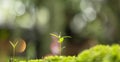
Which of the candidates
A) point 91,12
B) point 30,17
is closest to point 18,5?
point 30,17

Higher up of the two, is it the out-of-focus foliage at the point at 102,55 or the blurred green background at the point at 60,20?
the blurred green background at the point at 60,20

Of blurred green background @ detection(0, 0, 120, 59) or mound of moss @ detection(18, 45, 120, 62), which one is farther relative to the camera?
blurred green background @ detection(0, 0, 120, 59)

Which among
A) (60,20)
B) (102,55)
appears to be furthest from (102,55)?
(60,20)

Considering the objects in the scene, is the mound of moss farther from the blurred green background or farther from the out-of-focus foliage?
the blurred green background

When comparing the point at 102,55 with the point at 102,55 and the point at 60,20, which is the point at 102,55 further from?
the point at 60,20

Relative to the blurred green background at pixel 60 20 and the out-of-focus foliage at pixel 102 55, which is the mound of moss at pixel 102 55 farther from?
the blurred green background at pixel 60 20

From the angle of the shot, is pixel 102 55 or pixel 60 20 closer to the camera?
pixel 102 55

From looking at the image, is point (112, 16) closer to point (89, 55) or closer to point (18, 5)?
point (18, 5)

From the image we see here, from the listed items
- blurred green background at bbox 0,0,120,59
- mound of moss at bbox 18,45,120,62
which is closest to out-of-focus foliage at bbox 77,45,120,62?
mound of moss at bbox 18,45,120,62

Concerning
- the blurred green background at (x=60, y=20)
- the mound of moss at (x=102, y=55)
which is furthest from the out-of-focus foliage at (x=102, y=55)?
the blurred green background at (x=60, y=20)
